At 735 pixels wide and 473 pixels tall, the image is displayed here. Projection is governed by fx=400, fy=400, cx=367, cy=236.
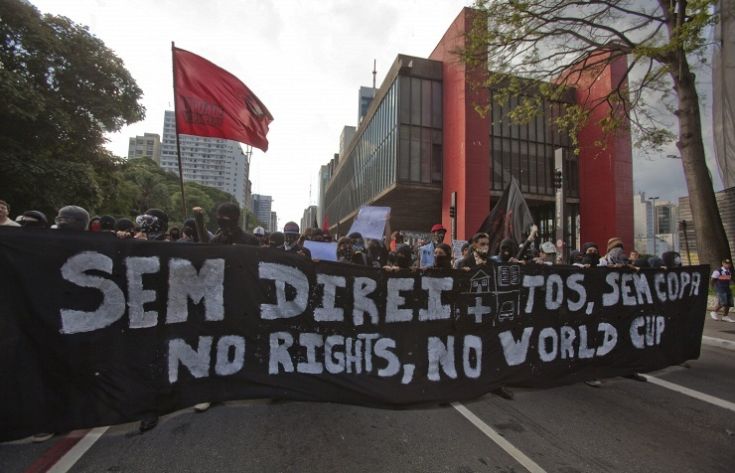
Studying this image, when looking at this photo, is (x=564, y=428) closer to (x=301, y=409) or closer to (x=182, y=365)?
(x=301, y=409)

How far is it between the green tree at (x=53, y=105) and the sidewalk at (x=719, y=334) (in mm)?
21785

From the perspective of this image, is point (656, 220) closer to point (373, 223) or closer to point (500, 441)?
point (373, 223)

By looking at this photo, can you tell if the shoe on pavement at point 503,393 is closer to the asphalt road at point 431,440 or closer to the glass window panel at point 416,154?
the asphalt road at point 431,440

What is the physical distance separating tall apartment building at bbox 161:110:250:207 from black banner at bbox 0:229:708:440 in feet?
287

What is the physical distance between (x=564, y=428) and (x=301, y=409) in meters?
2.42

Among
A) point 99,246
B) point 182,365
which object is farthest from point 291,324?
point 99,246

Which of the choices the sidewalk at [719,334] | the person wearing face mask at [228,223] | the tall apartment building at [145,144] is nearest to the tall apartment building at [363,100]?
the tall apartment building at [145,144]

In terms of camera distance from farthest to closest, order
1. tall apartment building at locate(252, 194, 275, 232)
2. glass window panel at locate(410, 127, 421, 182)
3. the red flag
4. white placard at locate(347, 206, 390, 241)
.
→ tall apartment building at locate(252, 194, 275, 232) < glass window panel at locate(410, 127, 421, 182) < white placard at locate(347, 206, 390, 241) < the red flag

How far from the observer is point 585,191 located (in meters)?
28.4

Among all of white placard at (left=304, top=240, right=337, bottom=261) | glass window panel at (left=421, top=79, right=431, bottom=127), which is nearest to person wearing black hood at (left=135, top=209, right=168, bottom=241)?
white placard at (left=304, top=240, right=337, bottom=261)

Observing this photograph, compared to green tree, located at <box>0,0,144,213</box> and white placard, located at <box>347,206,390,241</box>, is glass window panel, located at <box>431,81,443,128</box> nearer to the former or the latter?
green tree, located at <box>0,0,144,213</box>

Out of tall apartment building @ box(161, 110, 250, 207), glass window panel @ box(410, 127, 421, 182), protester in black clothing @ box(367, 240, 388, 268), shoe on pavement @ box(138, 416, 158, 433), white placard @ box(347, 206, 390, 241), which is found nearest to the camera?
shoe on pavement @ box(138, 416, 158, 433)

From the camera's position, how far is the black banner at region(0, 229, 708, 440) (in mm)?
2830

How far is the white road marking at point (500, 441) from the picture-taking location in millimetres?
2889
